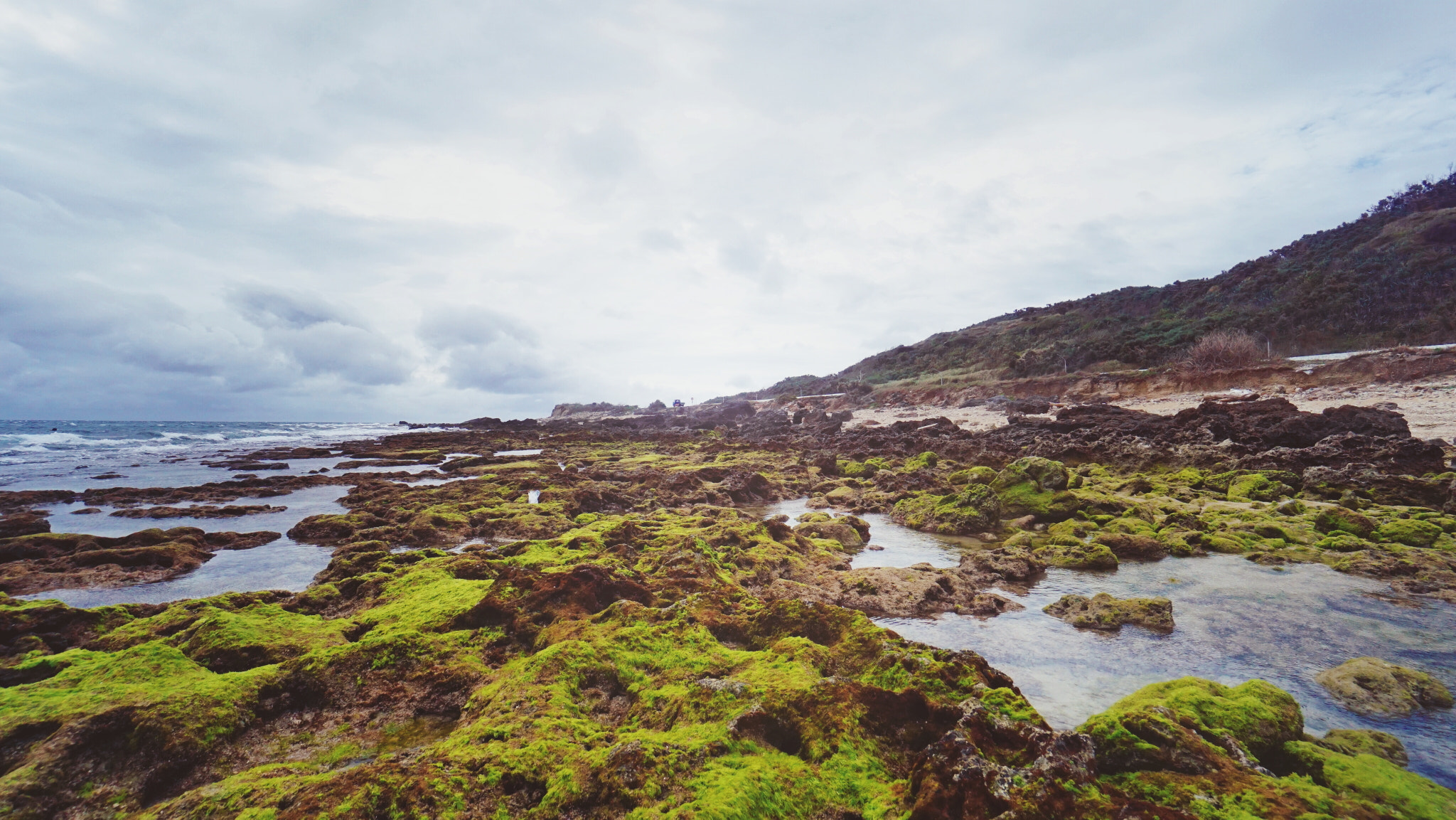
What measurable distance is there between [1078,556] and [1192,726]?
282 inches

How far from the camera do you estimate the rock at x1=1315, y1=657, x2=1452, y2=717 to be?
5629mm

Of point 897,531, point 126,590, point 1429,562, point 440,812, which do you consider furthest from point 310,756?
point 1429,562

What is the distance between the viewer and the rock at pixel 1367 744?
4703 millimetres

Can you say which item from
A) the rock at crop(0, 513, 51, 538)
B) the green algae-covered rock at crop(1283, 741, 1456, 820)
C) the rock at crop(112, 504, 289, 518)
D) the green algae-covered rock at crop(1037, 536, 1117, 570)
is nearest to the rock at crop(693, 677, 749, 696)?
the green algae-covered rock at crop(1283, 741, 1456, 820)

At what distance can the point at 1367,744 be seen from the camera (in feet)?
15.6

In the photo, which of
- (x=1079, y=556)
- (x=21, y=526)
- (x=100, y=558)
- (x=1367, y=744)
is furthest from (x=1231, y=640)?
(x=21, y=526)

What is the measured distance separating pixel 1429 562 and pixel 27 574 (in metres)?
25.4

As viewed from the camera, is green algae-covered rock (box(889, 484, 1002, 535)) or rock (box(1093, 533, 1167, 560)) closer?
rock (box(1093, 533, 1167, 560))

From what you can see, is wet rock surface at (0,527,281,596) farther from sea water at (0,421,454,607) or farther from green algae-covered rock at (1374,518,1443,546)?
green algae-covered rock at (1374,518,1443,546)

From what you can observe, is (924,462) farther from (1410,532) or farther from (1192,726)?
(1192,726)

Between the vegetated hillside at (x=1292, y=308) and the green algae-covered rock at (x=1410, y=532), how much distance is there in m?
42.3

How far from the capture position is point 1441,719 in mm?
5441

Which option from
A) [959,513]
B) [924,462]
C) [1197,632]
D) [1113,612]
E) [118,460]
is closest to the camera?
[1197,632]

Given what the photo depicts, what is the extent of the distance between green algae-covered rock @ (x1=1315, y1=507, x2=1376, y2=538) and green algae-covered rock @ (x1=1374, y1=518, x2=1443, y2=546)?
0.16 metres
